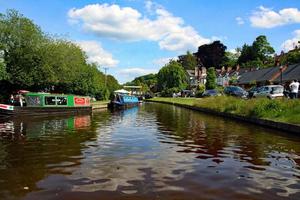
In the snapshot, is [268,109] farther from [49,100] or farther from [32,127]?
[49,100]

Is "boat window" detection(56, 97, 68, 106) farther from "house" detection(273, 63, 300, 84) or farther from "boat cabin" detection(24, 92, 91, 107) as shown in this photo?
"house" detection(273, 63, 300, 84)

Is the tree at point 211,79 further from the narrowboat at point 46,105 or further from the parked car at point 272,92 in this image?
the parked car at point 272,92

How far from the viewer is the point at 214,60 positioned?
493 ft

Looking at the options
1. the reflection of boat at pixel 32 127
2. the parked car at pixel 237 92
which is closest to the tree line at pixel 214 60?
the parked car at pixel 237 92

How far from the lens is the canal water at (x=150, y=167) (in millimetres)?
9641

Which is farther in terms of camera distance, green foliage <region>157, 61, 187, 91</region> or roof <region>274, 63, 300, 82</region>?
green foliage <region>157, 61, 187, 91</region>


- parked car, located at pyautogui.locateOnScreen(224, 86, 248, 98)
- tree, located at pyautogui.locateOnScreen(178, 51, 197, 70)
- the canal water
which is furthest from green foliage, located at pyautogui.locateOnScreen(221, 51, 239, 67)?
the canal water

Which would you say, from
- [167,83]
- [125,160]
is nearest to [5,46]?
[125,160]

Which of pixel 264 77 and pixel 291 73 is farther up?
pixel 291 73

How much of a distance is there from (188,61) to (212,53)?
18.5 metres

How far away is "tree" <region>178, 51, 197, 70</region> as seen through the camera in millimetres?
165500

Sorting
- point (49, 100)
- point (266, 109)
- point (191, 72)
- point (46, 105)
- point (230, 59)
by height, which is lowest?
point (46, 105)

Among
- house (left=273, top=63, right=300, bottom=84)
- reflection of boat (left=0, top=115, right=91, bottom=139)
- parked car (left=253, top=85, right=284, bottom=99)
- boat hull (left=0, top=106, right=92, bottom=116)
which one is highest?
house (left=273, top=63, right=300, bottom=84)

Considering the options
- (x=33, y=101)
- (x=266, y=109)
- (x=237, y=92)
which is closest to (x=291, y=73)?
(x=237, y=92)
